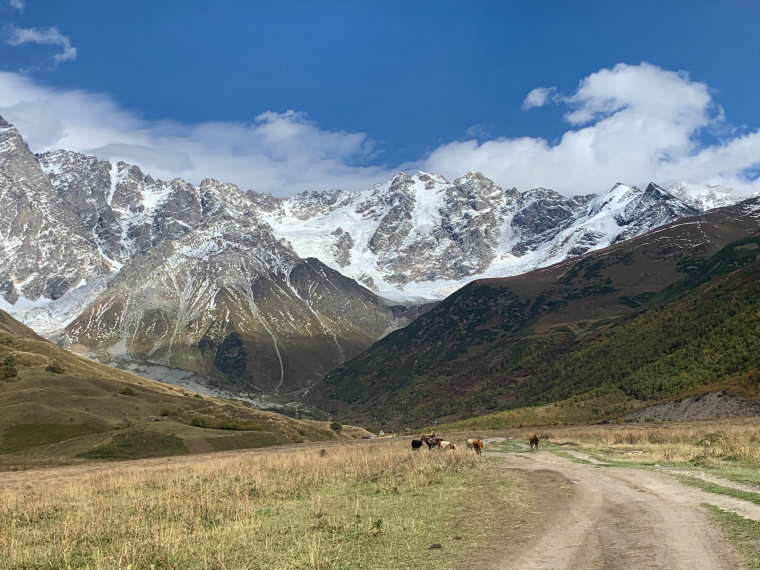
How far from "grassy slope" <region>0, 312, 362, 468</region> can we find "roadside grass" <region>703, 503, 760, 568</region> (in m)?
73.2

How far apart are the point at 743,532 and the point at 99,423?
325ft

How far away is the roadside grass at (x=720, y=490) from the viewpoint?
22.0 m

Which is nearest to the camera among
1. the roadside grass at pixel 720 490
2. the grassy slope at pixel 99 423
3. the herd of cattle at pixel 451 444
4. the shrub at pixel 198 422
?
the roadside grass at pixel 720 490

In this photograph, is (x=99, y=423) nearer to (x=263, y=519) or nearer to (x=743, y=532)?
(x=263, y=519)

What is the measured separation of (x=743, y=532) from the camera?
56.2 ft

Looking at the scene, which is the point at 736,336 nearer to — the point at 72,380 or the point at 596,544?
the point at 596,544

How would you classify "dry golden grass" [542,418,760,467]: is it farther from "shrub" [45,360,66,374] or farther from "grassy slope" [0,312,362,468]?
"shrub" [45,360,66,374]

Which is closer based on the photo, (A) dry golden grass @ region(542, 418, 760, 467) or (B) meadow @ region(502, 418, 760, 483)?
(B) meadow @ region(502, 418, 760, 483)

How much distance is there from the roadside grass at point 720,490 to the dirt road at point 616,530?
1.46ft

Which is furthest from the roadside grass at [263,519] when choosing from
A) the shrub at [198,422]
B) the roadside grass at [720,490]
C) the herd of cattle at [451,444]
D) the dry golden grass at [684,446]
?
the shrub at [198,422]

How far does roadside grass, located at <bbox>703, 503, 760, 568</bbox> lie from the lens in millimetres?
14914

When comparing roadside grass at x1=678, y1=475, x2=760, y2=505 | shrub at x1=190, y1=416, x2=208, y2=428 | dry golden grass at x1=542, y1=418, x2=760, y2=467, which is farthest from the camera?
shrub at x1=190, y1=416, x2=208, y2=428

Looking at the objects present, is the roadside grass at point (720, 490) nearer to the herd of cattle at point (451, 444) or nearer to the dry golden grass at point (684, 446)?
the dry golden grass at point (684, 446)

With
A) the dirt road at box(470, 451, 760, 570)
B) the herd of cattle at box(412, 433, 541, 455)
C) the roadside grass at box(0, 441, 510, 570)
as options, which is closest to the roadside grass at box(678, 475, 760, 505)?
the dirt road at box(470, 451, 760, 570)
